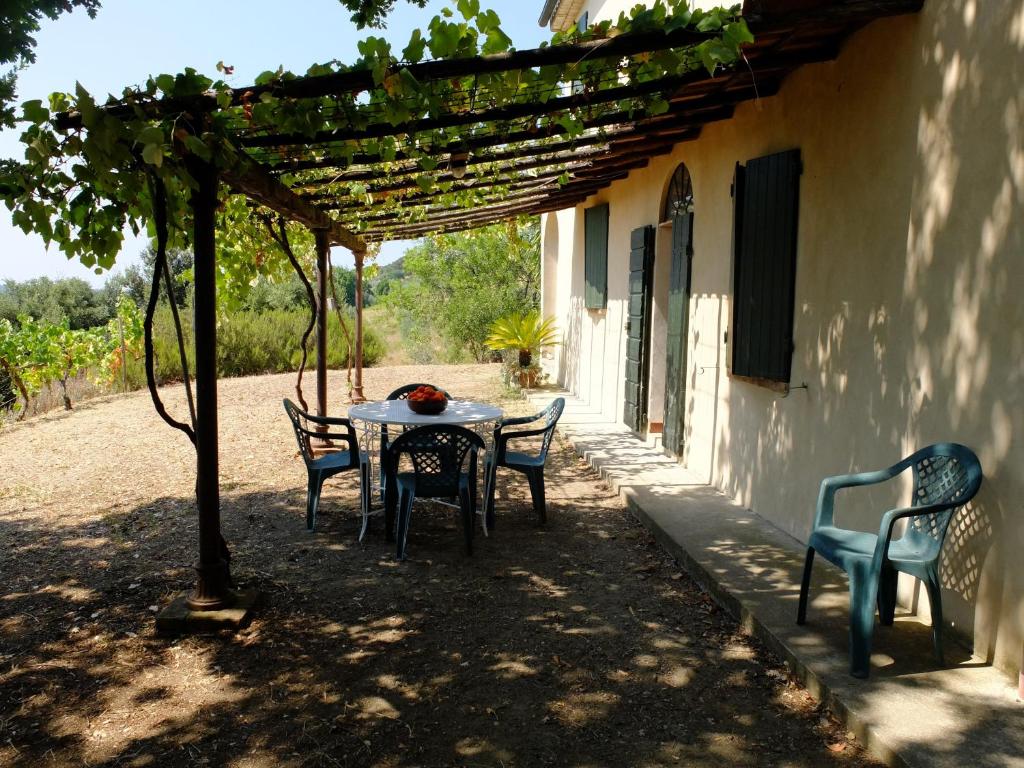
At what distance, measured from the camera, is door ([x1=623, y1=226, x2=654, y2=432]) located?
752cm

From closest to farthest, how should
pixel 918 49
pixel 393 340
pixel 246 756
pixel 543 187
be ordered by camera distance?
pixel 246 756, pixel 918 49, pixel 543 187, pixel 393 340

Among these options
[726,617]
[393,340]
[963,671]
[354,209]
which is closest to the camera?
[963,671]

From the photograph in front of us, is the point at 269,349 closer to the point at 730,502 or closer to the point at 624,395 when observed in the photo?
the point at 624,395

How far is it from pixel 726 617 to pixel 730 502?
178 cm

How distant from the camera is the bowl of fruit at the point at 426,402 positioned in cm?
518

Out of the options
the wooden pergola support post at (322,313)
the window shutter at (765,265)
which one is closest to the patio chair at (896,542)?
the window shutter at (765,265)

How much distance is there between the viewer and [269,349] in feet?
53.3

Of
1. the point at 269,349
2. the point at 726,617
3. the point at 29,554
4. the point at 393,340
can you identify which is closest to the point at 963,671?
the point at 726,617

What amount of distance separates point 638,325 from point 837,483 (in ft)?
15.2

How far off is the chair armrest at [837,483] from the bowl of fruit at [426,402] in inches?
107

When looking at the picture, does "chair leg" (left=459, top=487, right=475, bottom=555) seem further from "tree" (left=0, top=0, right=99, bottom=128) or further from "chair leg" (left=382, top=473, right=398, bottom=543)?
"tree" (left=0, top=0, right=99, bottom=128)

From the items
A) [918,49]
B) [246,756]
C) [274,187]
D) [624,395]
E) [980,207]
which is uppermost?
[918,49]

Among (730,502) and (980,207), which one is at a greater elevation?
(980,207)

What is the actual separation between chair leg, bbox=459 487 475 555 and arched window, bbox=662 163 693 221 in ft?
11.2
